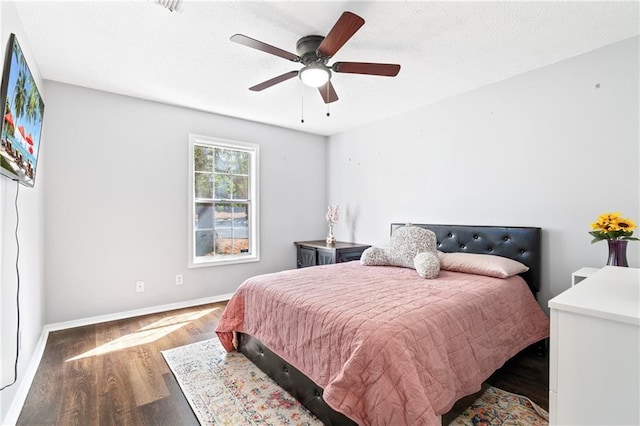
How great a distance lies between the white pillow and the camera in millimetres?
2434

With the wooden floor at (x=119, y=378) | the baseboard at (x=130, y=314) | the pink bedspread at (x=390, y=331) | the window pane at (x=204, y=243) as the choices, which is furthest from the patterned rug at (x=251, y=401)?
the window pane at (x=204, y=243)

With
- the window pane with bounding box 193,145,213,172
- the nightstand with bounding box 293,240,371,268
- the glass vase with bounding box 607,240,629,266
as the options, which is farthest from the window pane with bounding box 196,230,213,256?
the glass vase with bounding box 607,240,629,266

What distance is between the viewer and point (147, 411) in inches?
72.2

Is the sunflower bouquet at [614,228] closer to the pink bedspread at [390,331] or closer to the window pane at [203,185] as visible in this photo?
the pink bedspread at [390,331]

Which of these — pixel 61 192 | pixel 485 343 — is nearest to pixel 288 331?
pixel 485 343

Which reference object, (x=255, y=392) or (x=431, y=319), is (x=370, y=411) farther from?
(x=255, y=392)

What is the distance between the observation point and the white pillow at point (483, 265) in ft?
7.98

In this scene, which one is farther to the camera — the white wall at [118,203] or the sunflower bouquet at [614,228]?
the white wall at [118,203]

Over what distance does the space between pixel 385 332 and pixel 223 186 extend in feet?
11.0

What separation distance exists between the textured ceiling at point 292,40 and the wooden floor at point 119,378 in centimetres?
240

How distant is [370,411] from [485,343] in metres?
0.92

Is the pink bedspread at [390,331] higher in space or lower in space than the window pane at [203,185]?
lower

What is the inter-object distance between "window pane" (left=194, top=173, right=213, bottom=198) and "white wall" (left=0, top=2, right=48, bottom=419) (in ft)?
4.86

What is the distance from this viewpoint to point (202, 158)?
4035 mm
